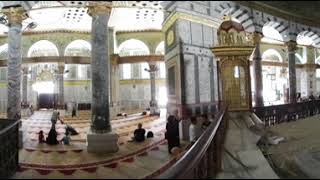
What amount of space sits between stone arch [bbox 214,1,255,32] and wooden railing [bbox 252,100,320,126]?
6415 mm

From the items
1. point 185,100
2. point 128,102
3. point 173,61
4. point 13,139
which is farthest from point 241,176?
point 128,102

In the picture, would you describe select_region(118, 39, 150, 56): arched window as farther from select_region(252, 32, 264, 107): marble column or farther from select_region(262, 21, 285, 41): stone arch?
select_region(262, 21, 285, 41): stone arch

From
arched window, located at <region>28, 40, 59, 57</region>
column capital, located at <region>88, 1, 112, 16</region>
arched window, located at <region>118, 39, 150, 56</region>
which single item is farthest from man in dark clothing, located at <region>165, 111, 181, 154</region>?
arched window, located at <region>28, 40, 59, 57</region>

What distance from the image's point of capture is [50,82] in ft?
68.3

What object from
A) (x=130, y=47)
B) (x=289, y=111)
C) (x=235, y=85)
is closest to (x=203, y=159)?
(x=235, y=85)

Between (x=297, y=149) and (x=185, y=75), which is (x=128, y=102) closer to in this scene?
(x=297, y=149)

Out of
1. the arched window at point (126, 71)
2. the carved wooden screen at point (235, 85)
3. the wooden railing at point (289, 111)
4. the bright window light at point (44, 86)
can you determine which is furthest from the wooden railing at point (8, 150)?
the arched window at point (126, 71)

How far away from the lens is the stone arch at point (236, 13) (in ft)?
4.07

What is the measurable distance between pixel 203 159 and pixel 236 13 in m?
0.83

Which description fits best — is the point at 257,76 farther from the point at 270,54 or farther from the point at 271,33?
the point at 270,54

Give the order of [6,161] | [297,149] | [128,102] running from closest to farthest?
[6,161], [297,149], [128,102]

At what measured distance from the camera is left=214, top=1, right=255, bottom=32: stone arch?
124 cm

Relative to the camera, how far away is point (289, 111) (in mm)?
9602

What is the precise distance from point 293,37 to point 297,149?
8.97ft
